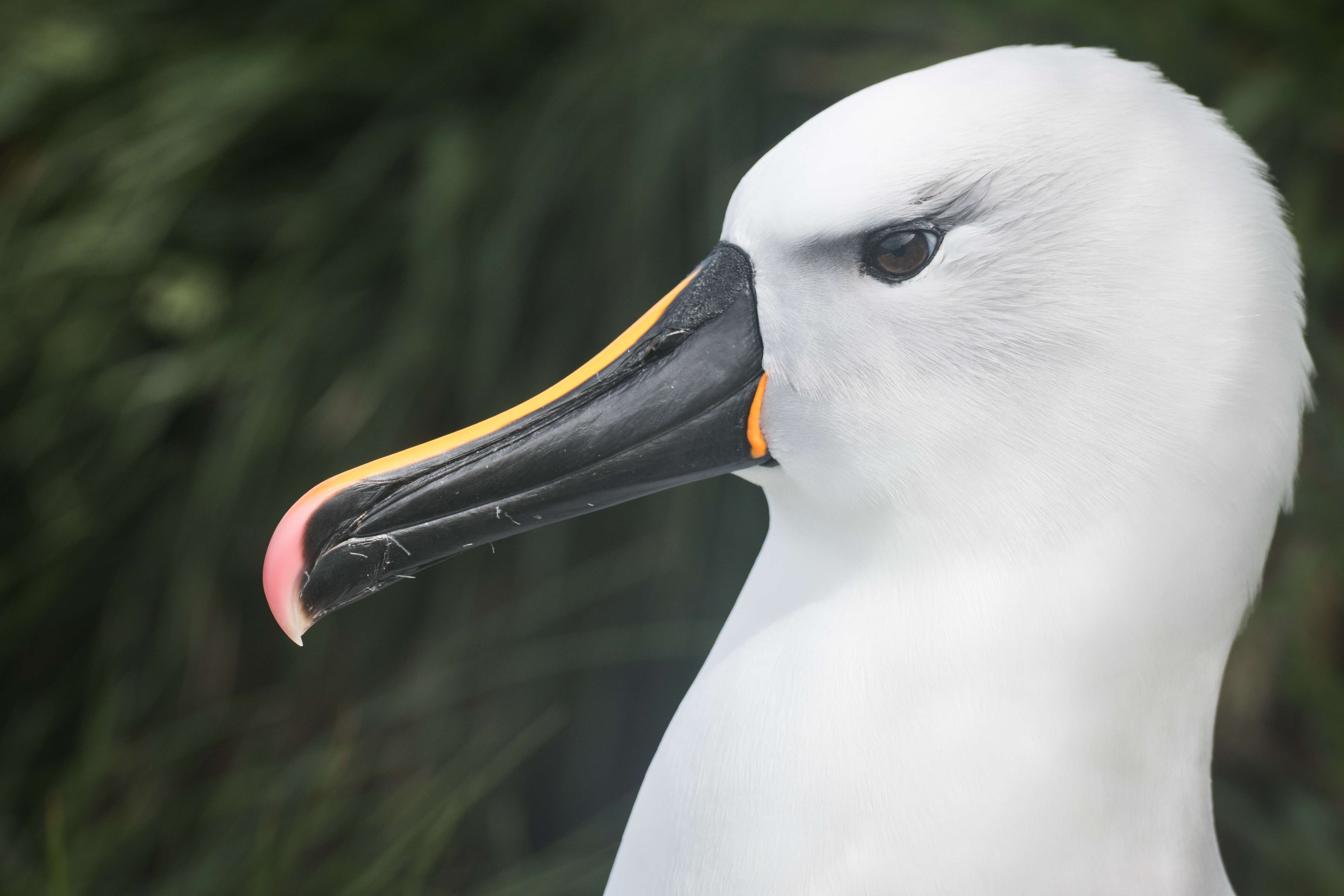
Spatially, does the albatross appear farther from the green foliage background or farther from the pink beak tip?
the green foliage background

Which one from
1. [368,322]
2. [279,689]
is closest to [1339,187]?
[368,322]

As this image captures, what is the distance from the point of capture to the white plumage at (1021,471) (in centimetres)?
92

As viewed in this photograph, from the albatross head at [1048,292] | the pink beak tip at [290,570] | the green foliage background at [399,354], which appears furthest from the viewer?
the green foliage background at [399,354]

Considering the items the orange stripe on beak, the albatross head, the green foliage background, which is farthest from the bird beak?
the green foliage background

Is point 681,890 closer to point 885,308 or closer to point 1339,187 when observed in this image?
point 885,308

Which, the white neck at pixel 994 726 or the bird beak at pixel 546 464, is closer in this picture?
the white neck at pixel 994 726

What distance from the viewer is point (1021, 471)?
3.10 feet

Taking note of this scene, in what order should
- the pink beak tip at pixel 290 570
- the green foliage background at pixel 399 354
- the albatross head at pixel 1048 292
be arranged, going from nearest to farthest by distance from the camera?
the albatross head at pixel 1048 292
the pink beak tip at pixel 290 570
the green foliage background at pixel 399 354

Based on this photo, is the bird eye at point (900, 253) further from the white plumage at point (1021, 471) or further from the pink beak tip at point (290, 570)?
the pink beak tip at point (290, 570)

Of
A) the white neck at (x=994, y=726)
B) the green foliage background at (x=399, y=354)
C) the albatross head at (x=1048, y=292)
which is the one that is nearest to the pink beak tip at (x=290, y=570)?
the white neck at (x=994, y=726)

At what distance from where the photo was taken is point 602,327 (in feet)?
8.38

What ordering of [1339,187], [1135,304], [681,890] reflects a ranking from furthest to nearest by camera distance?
[1339,187] < [681,890] < [1135,304]

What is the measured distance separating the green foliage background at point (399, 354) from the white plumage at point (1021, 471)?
1.43m

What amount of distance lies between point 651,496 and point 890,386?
5.17ft
